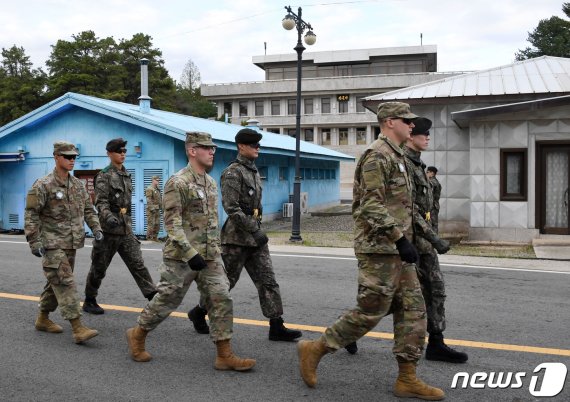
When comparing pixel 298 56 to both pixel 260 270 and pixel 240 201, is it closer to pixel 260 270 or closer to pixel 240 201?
pixel 240 201

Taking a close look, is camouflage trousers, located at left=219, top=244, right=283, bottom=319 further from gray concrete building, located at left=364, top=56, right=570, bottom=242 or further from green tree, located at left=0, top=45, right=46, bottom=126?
green tree, located at left=0, top=45, right=46, bottom=126

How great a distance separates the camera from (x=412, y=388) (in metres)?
4.08

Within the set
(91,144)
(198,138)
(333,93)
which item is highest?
(333,93)

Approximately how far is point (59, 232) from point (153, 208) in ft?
31.7

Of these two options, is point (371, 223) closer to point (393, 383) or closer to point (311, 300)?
point (393, 383)

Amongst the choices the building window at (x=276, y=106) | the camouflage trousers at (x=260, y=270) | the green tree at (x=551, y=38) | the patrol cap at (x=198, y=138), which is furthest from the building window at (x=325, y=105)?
the patrol cap at (x=198, y=138)

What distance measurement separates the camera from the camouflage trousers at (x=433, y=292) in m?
4.96

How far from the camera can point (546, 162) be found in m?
13.8

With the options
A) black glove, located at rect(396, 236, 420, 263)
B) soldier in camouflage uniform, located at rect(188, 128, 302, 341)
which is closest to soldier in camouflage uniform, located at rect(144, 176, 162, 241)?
soldier in camouflage uniform, located at rect(188, 128, 302, 341)

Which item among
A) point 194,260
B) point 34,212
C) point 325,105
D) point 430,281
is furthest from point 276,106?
point 194,260

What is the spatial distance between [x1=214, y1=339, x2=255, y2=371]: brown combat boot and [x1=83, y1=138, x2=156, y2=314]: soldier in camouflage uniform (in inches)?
87.5

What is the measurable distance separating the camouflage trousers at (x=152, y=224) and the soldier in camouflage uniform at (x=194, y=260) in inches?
411

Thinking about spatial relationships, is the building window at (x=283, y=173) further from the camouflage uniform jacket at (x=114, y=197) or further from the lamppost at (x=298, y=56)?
the camouflage uniform jacket at (x=114, y=197)

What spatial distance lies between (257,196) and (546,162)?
1057 centimetres
